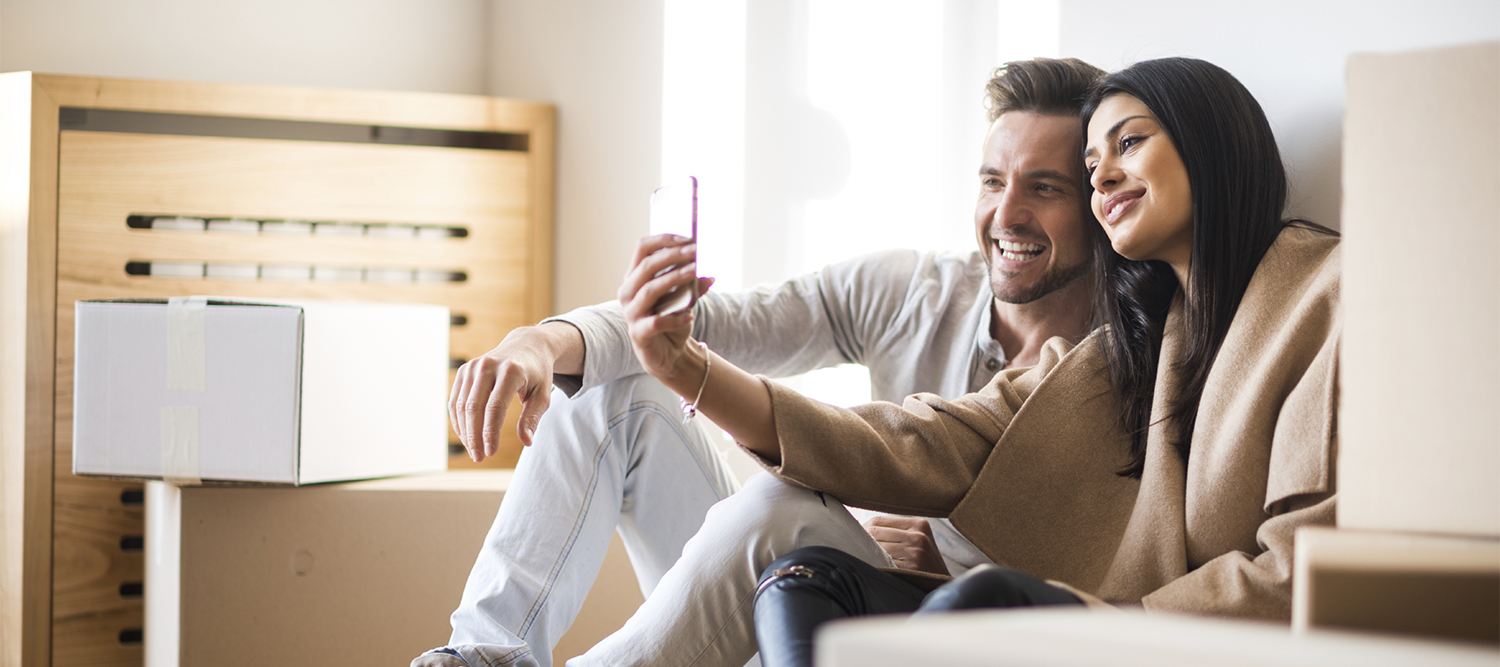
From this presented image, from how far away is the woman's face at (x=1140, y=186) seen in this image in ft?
3.10

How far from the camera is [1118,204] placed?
3.22ft

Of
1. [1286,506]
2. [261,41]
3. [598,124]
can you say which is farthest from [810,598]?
[261,41]

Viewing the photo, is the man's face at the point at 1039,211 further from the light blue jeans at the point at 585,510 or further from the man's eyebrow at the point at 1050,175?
the light blue jeans at the point at 585,510

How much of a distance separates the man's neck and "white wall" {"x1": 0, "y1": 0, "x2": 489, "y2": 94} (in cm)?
154

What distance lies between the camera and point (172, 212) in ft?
5.96

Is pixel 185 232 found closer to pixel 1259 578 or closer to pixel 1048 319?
pixel 1048 319

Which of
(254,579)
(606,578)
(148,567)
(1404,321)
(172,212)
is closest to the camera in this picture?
(1404,321)

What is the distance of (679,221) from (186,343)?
0.91 m

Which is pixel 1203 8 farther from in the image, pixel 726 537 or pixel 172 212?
pixel 172 212

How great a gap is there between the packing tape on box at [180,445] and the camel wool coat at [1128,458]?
0.90 meters

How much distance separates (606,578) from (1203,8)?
1069 millimetres

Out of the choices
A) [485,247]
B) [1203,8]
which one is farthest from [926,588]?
[485,247]

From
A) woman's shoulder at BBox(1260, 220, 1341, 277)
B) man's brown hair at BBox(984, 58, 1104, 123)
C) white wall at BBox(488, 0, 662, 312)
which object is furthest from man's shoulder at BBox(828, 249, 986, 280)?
white wall at BBox(488, 0, 662, 312)

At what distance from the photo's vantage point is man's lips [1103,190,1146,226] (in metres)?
0.97
